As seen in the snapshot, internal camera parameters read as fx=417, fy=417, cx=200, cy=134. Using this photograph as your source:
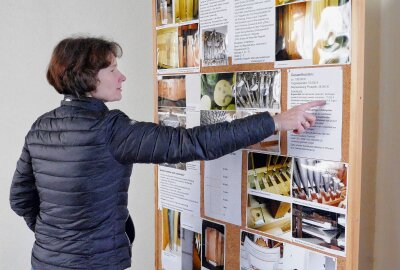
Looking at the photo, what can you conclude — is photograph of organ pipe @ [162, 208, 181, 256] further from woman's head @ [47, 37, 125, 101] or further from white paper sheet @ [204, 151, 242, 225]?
woman's head @ [47, 37, 125, 101]

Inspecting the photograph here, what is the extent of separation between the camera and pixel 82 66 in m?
1.28

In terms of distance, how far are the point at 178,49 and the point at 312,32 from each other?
24.8 inches

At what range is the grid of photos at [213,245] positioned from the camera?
1576 mm

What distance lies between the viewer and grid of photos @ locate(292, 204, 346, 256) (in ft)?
3.95

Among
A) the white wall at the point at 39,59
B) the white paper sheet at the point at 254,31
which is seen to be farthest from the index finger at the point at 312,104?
the white wall at the point at 39,59

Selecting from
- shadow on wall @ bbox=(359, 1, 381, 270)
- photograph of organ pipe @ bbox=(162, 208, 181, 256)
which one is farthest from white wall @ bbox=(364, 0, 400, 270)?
photograph of organ pipe @ bbox=(162, 208, 181, 256)

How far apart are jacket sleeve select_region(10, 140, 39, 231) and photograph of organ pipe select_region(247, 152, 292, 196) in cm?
75

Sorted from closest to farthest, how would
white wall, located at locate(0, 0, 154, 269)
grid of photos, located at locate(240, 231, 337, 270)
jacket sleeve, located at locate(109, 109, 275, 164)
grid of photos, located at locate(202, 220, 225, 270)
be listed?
jacket sleeve, located at locate(109, 109, 275, 164) → grid of photos, located at locate(240, 231, 337, 270) → grid of photos, located at locate(202, 220, 225, 270) → white wall, located at locate(0, 0, 154, 269)

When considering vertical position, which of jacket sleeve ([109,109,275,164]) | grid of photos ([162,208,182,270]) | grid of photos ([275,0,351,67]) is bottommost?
grid of photos ([162,208,182,270])

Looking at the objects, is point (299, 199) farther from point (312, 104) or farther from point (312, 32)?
point (312, 32)

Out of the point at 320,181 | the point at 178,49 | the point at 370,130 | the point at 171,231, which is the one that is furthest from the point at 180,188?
the point at 370,130

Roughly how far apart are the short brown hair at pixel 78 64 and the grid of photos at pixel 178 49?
39 cm

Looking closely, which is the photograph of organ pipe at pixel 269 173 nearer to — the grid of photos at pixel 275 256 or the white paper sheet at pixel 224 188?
the white paper sheet at pixel 224 188

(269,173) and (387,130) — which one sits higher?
(387,130)
